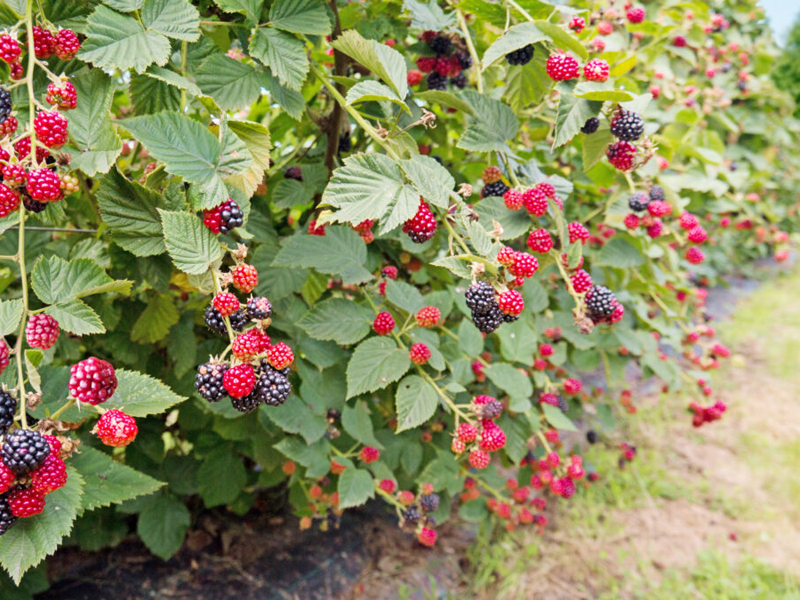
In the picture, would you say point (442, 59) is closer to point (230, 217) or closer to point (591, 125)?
point (591, 125)

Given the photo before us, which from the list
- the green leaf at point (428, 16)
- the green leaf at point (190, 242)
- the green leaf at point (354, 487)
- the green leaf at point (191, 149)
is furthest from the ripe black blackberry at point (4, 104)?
the green leaf at point (354, 487)

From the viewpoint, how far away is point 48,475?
73cm

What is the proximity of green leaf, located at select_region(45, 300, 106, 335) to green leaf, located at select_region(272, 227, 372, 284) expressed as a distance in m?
0.47

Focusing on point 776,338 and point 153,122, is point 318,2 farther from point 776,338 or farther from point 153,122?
point 776,338

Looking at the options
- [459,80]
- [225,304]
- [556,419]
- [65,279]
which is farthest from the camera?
[556,419]

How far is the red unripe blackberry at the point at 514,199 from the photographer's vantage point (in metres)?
1.14

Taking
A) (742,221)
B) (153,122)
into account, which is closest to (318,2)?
(153,122)

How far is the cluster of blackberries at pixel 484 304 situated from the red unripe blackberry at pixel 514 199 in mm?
312

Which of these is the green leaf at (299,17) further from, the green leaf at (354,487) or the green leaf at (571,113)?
the green leaf at (354,487)

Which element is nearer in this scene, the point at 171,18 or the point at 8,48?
the point at 8,48

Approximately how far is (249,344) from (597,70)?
82cm

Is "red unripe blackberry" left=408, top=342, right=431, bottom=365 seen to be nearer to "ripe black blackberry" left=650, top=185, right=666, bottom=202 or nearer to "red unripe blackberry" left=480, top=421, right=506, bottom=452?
"red unripe blackberry" left=480, top=421, right=506, bottom=452

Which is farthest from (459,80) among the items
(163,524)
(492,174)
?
(163,524)

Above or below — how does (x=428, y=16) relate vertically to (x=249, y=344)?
above
